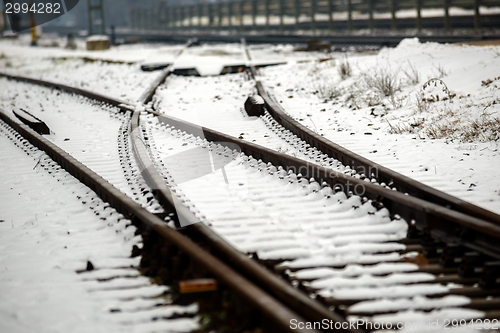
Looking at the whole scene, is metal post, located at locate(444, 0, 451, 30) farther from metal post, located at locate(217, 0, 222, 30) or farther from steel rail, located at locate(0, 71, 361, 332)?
metal post, located at locate(217, 0, 222, 30)

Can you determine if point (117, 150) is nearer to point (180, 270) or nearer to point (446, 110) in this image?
point (180, 270)

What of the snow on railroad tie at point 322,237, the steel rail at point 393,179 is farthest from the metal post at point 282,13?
the snow on railroad tie at point 322,237

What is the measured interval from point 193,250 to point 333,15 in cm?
3105

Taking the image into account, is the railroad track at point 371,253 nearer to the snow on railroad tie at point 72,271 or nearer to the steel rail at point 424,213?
the steel rail at point 424,213

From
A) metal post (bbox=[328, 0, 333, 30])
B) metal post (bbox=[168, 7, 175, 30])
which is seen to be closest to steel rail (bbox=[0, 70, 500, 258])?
metal post (bbox=[328, 0, 333, 30])

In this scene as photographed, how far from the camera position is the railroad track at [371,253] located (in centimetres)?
327

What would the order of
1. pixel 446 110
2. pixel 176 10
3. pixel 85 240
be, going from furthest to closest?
pixel 176 10 < pixel 446 110 < pixel 85 240

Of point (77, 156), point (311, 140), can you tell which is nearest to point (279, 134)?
point (311, 140)

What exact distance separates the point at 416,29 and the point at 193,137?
701 inches

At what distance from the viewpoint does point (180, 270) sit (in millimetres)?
3686

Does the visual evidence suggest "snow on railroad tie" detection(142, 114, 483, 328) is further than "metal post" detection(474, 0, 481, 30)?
No

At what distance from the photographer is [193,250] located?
3633 millimetres

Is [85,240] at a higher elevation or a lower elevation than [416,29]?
lower

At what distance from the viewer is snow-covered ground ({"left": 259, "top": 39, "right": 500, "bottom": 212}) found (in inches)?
241
